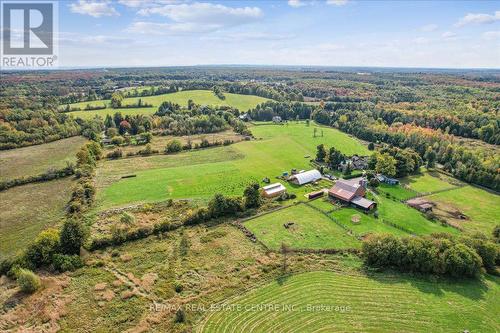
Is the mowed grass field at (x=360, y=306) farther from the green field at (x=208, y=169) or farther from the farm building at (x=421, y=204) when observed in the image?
the green field at (x=208, y=169)

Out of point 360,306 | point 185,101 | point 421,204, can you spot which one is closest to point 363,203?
point 421,204

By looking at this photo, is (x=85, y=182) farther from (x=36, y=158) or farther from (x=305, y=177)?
(x=305, y=177)

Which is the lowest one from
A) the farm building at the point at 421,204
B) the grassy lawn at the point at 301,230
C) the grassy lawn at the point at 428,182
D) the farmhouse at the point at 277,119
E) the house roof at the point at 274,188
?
Answer: the grassy lawn at the point at 301,230

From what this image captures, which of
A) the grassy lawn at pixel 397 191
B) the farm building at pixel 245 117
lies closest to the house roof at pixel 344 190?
the grassy lawn at pixel 397 191

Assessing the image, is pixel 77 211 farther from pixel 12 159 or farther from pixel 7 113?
pixel 7 113

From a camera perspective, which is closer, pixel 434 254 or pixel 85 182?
pixel 434 254

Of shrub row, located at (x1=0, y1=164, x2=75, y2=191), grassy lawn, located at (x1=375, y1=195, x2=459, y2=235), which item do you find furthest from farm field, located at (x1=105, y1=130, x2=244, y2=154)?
grassy lawn, located at (x1=375, y1=195, x2=459, y2=235)
